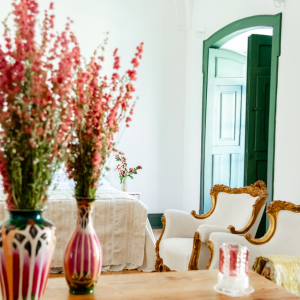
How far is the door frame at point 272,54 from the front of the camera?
4.17 m

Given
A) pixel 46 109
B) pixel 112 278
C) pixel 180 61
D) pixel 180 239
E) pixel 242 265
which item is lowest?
pixel 180 239

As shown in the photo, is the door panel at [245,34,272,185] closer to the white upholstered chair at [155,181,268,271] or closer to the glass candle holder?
the white upholstered chair at [155,181,268,271]

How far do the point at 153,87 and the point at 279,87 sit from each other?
2.53 metres

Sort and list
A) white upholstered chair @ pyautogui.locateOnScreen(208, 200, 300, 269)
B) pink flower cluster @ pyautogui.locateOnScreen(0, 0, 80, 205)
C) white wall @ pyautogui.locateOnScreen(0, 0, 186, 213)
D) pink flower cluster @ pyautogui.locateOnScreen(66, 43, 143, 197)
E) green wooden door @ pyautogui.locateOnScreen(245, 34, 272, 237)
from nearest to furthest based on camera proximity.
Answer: pink flower cluster @ pyautogui.locateOnScreen(0, 0, 80, 205) → pink flower cluster @ pyautogui.locateOnScreen(66, 43, 143, 197) → white upholstered chair @ pyautogui.locateOnScreen(208, 200, 300, 269) → green wooden door @ pyautogui.locateOnScreen(245, 34, 272, 237) → white wall @ pyautogui.locateOnScreen(0, 0, 186, 213)

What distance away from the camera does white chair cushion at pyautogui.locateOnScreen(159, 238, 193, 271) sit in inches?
125

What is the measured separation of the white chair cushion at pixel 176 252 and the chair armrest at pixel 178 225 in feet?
0.35

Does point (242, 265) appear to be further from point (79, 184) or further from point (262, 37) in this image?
point (262, 37)

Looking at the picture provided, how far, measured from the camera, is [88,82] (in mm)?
1301

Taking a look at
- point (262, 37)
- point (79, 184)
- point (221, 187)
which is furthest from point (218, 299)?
point (262, 37)

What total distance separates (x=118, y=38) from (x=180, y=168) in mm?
2100

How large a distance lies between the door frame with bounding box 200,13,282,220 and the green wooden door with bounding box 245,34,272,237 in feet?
0.83

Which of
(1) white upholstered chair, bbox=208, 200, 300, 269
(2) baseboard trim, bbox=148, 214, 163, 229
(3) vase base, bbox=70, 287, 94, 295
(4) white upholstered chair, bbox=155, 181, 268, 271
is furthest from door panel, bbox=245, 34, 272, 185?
(3) vase base, bbox=70, 287, 94, 295

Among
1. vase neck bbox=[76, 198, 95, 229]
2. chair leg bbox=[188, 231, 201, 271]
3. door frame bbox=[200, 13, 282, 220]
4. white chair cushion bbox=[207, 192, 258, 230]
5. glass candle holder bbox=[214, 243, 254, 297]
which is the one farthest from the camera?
door frame bbox=[200, 13, 282, 220]

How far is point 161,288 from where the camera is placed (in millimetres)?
1560
